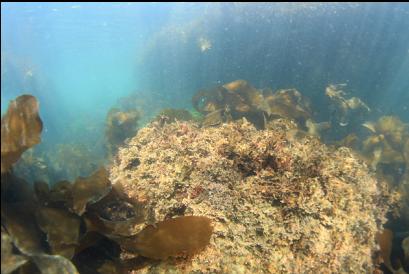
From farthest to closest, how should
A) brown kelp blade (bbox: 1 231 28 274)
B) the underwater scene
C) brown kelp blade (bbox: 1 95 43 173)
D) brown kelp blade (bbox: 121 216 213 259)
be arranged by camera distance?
brown kelp blade (bbox: 121 216 213 259), the underwater scene, brown kelp blade (bbox: 1 95 43 173), brown kelp blade (bbox: 1 231 28 274)

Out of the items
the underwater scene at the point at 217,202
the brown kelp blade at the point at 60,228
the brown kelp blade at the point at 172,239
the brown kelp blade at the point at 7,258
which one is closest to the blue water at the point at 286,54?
the underwater scene at the point at 217,202

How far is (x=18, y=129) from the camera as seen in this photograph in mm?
1953

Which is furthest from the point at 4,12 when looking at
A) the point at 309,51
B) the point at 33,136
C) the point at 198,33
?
the point at 33,136

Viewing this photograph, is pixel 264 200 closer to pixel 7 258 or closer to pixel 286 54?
pixel 7 258

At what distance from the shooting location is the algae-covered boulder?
7.39 feet

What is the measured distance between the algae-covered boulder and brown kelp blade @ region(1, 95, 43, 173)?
705mm

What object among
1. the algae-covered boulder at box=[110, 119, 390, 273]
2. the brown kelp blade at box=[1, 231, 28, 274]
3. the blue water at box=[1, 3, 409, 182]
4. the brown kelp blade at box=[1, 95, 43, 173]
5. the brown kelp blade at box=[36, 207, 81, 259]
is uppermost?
the brown kelp blade at box=[1, 95, 43, 173]

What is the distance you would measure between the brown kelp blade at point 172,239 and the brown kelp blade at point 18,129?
91 cm

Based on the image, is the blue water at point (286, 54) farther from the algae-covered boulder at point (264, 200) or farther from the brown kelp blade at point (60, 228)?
the brown kelp blade at point (60, 228)

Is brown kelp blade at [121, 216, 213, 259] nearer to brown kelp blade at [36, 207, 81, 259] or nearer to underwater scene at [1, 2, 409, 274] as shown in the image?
underwater scene at [1, 2, 409, 274]

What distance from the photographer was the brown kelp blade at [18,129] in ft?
6.27

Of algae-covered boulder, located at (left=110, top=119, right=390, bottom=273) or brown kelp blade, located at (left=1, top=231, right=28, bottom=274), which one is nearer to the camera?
brown kelp blade, located at (left=1, top=231, right=28, bottom=274)

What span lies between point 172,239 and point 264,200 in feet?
2.56

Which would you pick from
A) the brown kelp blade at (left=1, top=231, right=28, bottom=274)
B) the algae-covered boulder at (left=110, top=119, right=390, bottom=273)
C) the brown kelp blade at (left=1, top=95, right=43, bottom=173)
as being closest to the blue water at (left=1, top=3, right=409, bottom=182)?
the algae-covered boulder at (left=110, top=119, right=390, bottom=273)
